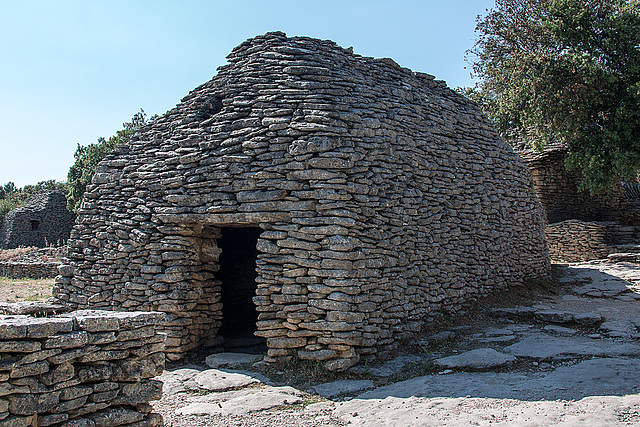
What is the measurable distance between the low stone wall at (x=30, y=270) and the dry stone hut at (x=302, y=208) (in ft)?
34.9

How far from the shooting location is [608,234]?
15.2m

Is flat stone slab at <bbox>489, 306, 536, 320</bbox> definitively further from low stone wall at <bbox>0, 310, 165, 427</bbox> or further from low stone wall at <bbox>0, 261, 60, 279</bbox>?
low stone wall at <bbox>0, 261, 60, 279</bbox>

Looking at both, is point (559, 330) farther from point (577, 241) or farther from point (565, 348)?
point (577, 241)

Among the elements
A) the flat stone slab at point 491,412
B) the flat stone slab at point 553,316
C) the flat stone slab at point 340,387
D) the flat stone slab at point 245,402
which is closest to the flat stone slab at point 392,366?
the flat stone slab at point 340,387

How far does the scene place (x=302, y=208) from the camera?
625cm

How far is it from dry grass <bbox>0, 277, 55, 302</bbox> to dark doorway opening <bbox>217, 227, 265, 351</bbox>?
5.77 m

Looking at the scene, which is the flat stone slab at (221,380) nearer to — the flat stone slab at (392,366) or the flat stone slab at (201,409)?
the flat stone slab at (201,409)

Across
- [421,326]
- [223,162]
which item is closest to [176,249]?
[223,162]

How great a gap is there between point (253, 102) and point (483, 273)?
16.8 ft

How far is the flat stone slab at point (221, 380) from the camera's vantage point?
18.6 feet

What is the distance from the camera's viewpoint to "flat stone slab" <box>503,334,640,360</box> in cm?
573

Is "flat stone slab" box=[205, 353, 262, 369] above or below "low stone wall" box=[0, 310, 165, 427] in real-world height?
below

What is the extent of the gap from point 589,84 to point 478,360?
10.5 metres

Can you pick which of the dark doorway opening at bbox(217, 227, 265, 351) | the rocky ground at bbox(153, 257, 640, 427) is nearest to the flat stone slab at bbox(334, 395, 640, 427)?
the rocky ground at bbox(153, 257, 640, 427)
